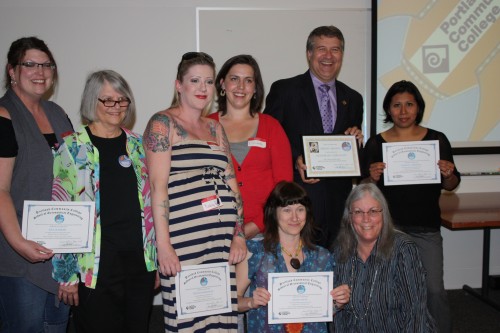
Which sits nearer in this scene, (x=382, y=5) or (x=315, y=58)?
(x=315, y=58)

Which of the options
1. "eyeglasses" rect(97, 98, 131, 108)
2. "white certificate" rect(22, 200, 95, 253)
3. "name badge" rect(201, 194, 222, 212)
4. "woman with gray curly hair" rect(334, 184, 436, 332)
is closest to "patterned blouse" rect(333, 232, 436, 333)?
"woman with gray curly hair" rect(334, 184, 436, 332)

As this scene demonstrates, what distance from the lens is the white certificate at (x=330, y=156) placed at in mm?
3471

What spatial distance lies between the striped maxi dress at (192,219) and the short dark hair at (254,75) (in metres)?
0.69

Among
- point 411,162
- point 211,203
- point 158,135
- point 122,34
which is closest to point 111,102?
point 158,135

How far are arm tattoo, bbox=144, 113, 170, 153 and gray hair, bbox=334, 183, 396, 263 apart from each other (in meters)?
1.18

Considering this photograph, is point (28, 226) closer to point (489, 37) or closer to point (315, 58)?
point (315, 58)

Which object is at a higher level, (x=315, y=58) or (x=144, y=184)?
(x=315, y=58)

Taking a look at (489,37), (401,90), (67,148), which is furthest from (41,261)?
(489,37)

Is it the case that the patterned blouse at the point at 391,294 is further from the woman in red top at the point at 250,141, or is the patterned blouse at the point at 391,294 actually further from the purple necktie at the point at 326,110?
the purple necktie at the point at 326,110

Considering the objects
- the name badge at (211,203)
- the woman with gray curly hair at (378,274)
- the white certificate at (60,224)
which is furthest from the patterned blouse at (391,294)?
the white certificate at (60,224)

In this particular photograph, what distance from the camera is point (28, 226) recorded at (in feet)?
8.05

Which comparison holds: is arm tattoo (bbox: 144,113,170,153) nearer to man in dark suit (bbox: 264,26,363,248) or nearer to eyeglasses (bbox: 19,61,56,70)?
eyeglasses (bbox: 19,61,56,70)

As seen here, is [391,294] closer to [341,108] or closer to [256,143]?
[256,143]

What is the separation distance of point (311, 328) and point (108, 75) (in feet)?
5.99
